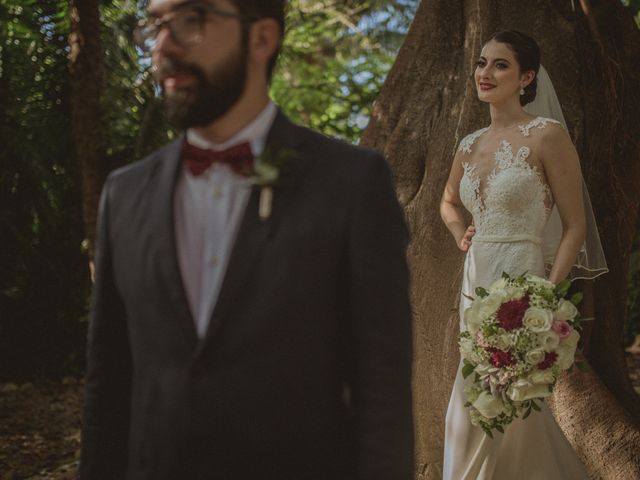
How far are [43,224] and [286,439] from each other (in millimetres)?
9012

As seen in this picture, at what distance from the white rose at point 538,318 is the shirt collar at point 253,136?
2351 millimetres

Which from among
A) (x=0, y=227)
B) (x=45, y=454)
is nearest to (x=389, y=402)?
(x=45, y=454)

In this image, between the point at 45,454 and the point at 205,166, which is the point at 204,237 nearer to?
the point at 205,166

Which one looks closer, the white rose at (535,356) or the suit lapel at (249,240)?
the suit lapel at (249,240)

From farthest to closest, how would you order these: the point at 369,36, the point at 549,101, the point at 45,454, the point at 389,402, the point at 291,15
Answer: the point at 369,36, the point at 291,15, the point at 45,454, the point at 549,101, the point at 389,402

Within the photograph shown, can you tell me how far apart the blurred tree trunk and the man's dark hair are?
4896 millimetres

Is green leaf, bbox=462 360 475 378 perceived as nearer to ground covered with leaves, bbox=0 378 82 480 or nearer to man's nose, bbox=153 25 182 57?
man's nose, bbox=153 25 182 57

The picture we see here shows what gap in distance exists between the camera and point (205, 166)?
2039 mm

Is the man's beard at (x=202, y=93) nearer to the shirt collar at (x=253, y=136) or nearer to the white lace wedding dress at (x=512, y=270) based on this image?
the shirt collar at (x=253, y=136)

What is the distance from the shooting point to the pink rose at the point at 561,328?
419 centimetres

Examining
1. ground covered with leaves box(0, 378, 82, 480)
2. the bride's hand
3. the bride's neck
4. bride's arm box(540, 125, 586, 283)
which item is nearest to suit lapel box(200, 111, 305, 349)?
bride's arm box(540, 125, 586, 283)

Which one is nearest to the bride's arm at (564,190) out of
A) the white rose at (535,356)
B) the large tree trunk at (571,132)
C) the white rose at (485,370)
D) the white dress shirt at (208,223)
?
the white rose at (535,356)

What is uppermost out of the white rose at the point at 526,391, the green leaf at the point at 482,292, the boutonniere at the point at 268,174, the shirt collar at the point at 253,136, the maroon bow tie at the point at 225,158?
the shirt collar at the point at 253,136

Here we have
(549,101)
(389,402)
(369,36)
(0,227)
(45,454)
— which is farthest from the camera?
(369,36)
